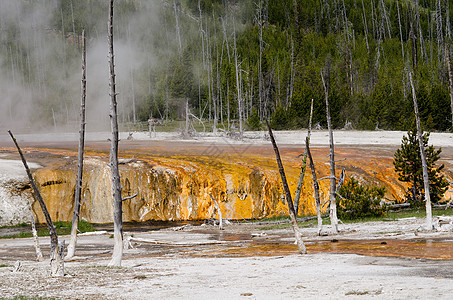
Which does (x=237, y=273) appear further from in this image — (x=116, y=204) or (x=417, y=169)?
(x=417, y=169)

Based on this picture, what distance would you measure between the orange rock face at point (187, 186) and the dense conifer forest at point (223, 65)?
25.4 m

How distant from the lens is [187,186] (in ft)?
114

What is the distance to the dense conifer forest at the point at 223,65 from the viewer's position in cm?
7094

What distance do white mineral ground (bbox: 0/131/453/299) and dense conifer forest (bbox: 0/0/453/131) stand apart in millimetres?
42441

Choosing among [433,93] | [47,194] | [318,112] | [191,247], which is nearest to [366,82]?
[433,93]

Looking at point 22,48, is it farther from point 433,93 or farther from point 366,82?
point 433,93

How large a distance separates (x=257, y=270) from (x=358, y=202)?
17.2 meters

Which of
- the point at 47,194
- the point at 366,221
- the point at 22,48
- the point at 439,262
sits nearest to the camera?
the point at 439,262

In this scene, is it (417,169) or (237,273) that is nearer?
(237,273)

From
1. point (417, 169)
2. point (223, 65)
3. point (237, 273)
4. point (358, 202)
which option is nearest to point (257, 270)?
point (237, 273)

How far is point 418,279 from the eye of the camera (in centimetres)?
1020

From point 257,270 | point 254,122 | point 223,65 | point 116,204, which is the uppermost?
point 223,65

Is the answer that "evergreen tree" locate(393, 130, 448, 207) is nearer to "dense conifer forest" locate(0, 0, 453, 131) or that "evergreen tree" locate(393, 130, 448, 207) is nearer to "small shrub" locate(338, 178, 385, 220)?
"small shrub" locate(338, 178, 385, 220)

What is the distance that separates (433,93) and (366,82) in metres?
21.4
